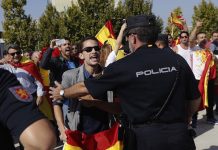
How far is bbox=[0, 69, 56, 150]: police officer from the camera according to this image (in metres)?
1.52

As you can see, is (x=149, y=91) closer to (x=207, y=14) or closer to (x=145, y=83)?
(x=145, y=83)

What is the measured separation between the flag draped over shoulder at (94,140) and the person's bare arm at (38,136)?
5.43ft

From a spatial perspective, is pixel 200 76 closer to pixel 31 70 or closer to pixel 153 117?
pixel 31 70

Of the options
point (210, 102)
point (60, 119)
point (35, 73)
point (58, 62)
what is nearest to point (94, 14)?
point (210, 102)

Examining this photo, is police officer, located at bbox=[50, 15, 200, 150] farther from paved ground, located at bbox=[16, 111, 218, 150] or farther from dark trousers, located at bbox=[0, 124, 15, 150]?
paved ground, located at bbox=[16, 111, 218, 150]

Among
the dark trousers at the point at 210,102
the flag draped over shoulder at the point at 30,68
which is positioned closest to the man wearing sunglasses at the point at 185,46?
the dark trousers at the point at 210,102

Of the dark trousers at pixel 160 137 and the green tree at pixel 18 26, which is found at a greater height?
the green tree at pixel 18 26

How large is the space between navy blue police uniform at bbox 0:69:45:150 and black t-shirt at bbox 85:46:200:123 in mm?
1271

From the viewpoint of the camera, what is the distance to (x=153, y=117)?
9.18 ft

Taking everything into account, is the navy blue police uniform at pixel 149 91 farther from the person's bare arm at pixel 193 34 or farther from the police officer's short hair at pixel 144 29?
the person's bare arm at pixel 193 34

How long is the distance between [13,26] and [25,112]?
2530 cm

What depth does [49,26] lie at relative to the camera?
28.6 metres

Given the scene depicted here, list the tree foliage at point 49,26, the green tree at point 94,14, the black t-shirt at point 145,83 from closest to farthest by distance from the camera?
the black t-shirt at point 145,83
the green tree at point 94,14
the tree foliage at point 49,26

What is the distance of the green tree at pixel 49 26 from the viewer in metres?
27.3
